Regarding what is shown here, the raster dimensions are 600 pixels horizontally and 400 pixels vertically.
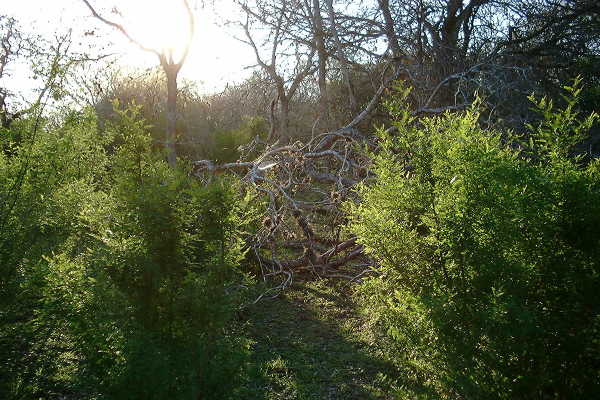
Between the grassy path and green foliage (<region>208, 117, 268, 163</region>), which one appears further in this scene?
green foliage (<region>208, 117, 268, 163</region>)

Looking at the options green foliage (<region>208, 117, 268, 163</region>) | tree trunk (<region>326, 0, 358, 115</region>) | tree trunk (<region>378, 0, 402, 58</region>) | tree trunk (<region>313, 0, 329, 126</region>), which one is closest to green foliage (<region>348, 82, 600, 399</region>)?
tree trunk (<region>378, 0, 402, 58</region>)

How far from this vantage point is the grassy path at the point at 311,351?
4012 mm

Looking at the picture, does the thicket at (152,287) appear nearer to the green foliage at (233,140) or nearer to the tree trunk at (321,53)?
the tree trunk at (321,53)

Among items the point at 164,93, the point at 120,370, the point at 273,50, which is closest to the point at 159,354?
the point at 120,370

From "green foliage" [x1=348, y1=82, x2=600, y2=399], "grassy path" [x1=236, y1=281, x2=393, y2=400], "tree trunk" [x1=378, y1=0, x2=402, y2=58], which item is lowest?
"grassy path" [x1=236, y1=281, x2=393, y2=400]

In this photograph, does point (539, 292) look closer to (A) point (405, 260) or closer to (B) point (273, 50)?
(A) point (405, 260)

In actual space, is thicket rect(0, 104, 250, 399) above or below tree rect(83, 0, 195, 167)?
below

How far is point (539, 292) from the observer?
2.72 m

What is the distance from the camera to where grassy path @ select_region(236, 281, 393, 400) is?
4.01 m

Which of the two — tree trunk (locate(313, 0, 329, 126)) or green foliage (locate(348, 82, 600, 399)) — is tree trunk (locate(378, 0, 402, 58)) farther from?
green foliage (locate(348, 82, 600, 399))

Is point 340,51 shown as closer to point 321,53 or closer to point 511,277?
point 321,53

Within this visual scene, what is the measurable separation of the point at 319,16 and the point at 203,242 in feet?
26.4

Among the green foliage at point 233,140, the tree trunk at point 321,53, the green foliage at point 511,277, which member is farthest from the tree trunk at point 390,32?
the green foliage at point 511,277

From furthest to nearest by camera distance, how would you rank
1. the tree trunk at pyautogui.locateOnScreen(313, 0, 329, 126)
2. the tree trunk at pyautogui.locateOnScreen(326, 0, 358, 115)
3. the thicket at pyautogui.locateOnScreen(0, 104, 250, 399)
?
the tree trunk at pyautogui.locateOnScreen(313, 0, 329, 126), the tree trunk at pyautogui.locateOnScreen(326, 0, 358, 115), the thicket at pyautogui.locateOnScreen(0, 104, 250, 399)
